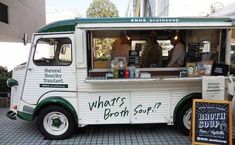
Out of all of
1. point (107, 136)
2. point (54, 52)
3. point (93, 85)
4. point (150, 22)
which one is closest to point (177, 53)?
point (150, 22)

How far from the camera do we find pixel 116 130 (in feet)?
17.4

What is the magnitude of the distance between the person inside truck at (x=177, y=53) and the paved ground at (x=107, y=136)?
1387mm

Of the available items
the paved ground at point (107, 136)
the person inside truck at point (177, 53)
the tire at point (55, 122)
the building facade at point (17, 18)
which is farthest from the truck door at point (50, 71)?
the building facade at point (17, 18)

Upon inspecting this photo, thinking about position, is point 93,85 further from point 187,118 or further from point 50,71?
point 187,118

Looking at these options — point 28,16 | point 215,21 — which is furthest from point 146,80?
point 28,16

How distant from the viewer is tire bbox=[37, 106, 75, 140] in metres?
4.74

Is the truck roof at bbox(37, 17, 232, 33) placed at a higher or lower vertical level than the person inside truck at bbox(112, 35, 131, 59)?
higher

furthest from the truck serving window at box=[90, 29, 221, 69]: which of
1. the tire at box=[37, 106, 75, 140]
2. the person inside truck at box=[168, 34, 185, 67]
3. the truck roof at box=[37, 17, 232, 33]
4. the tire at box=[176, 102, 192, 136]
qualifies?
the tire at box=[37, 106, 75, 140]

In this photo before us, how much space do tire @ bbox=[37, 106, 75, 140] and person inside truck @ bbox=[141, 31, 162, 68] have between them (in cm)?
187

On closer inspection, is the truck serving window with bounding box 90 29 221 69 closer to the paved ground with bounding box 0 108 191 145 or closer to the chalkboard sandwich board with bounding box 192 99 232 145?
the chalkboard sandwich board with bounding box 192 99 232 145

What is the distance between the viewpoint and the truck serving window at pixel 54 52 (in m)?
4.73

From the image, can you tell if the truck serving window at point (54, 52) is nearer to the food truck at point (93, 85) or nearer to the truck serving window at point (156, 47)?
the food truck at point (93, 85)

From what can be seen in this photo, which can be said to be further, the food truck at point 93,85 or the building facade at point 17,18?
the building facade at point 17,18

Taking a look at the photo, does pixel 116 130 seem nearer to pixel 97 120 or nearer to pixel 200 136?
pixel 97 120
